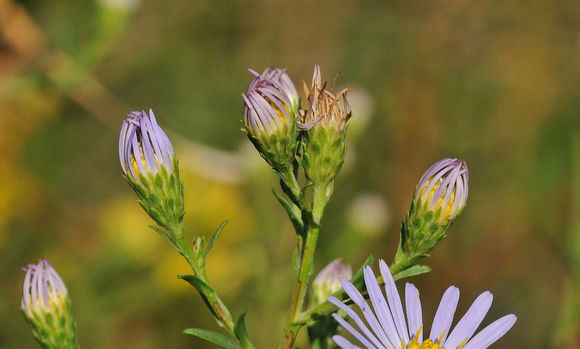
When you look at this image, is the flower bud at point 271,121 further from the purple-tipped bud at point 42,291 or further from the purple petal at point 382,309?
the purple-tipped bud at point 42,291

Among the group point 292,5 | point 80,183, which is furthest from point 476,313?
point 292,5

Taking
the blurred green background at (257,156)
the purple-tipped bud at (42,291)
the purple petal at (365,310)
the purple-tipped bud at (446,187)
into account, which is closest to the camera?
the purple petal at (365,310)

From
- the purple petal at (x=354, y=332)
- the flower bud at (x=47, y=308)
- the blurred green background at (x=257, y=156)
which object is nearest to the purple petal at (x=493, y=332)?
the purple petal at (x=354, y=332)

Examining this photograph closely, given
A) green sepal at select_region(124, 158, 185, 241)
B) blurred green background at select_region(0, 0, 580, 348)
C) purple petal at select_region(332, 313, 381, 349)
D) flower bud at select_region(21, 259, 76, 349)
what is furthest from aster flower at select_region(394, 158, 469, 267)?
blurred green background at select_region(0, 0, 580, 348)

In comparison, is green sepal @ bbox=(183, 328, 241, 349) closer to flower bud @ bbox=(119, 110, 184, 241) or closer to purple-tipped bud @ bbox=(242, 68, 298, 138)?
flower bud @ bbox=(119, 110, 184, 241)

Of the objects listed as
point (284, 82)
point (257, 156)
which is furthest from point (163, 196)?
point (257, 156)

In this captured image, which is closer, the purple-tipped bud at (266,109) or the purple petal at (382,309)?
the purple petal at (382,309)

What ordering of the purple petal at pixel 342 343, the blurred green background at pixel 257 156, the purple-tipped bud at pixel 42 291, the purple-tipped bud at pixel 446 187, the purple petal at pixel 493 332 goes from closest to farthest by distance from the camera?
the purple petal at pixel 342 343
the purple petal at pixel 493 332
the purple-tipped bud at pixel 446 187
the purple-tipped bud at pixel 42 291
the blurred green background at pixel 257 156

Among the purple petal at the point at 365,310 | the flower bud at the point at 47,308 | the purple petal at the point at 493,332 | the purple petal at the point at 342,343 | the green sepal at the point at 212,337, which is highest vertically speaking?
the flower bud at the point at 47,308

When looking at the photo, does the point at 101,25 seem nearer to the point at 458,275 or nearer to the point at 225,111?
the point at 225,111
